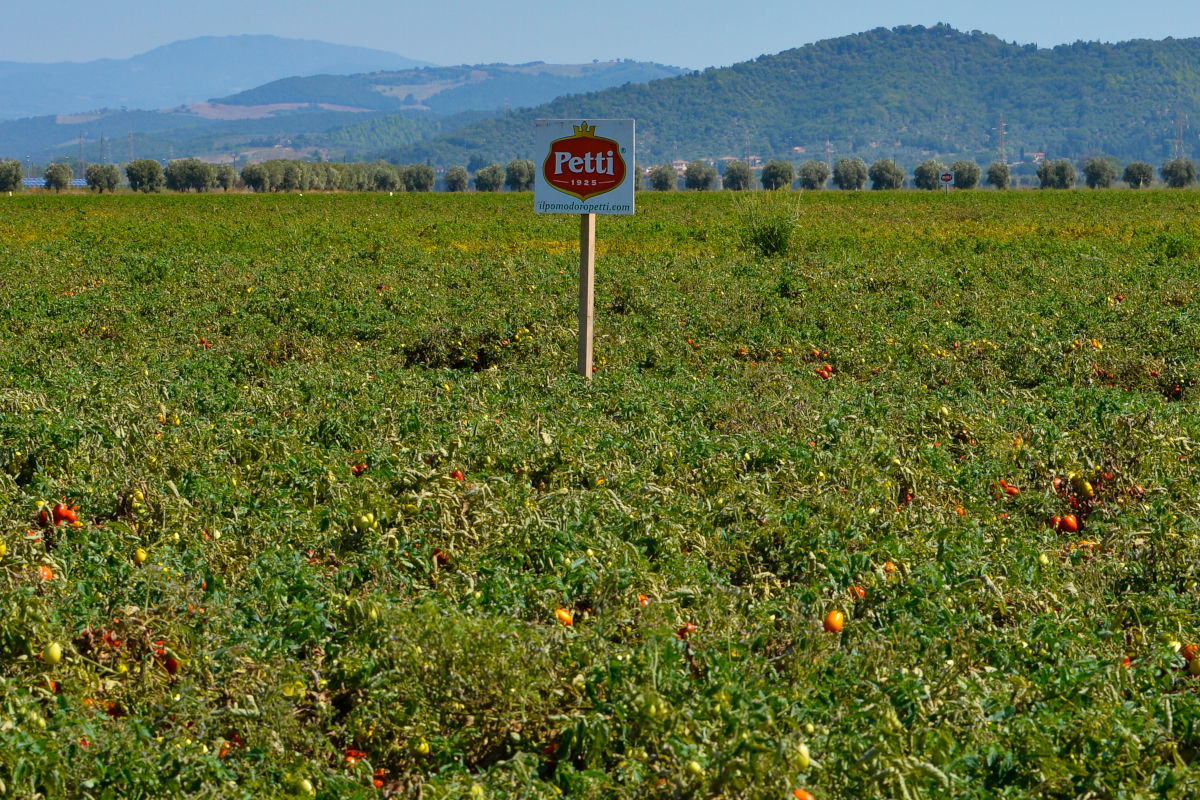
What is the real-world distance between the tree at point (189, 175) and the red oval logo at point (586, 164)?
8399 centimetres

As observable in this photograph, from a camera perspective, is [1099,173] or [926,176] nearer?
[1099,173]

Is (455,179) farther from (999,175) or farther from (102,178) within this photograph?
(999,175)

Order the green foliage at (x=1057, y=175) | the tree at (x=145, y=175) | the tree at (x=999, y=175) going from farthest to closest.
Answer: the tree at (x=999, y=175) → the green foliage at (x=1057, y=175) → the tree at (x=145, y=175)

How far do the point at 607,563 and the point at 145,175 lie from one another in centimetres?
9125

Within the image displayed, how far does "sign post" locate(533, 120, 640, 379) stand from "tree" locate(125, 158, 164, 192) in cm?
8515

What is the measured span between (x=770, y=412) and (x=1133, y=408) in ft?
7.54

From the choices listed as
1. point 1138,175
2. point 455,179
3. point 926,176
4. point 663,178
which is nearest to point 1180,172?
point 1138,175

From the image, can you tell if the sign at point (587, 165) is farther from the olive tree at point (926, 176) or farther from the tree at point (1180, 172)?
the olive tree at point (926, 176)

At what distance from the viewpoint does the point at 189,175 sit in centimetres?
8231

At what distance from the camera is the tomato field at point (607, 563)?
2629 millimetres

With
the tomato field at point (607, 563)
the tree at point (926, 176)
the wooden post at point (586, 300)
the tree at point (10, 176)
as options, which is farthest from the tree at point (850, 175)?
the wooden post at point (586, 300)

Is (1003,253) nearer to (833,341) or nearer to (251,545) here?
(833,341)

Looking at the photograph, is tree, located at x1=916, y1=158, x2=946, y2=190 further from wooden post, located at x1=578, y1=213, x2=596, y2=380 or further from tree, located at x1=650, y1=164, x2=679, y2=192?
wooden post, located at x1=578, y1=213, x2=596, y2=380

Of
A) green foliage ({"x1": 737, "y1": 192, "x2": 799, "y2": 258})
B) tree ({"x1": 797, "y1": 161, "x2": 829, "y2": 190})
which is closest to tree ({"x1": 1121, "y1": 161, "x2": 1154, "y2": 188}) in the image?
tree ({"x1": 797, "y1": 161, "x2": 829, "y2": 190})
